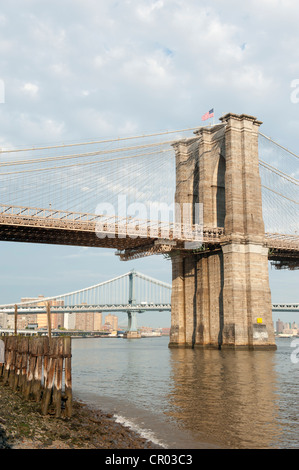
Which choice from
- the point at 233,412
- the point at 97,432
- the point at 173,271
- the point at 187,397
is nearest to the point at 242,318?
the point at 173,271

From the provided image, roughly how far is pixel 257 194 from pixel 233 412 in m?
36.2

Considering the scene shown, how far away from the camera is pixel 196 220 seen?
5391cm

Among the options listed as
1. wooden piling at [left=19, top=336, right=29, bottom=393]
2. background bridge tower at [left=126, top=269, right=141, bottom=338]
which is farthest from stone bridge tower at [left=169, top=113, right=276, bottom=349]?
background bridge tower at [left=126, top=269, right=141, bottom=338]

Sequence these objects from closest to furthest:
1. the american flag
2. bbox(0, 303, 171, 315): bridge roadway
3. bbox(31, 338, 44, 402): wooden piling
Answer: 1. bbox(31, 338, 44, 402): wooden piling
2. the american flag
3. bbox(0, 303, 171, 315): bridge roadway

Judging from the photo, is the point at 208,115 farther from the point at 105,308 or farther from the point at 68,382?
the point at 105,308

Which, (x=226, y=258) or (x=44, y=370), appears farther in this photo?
(x=226, y=258)

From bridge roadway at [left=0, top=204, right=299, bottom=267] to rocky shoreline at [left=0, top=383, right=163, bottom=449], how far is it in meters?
27.3

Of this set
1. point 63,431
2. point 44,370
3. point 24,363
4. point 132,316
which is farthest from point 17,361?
point 132,316

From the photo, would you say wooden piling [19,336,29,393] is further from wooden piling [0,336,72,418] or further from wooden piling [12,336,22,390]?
wooden piling [12,336,22,390]

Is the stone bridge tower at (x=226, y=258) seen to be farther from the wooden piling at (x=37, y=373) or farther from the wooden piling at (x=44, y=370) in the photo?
the wooden piling at (x=37, y=373)

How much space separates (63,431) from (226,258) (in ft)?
119

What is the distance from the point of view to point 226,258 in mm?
46938

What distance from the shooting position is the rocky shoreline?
10.7 metres
